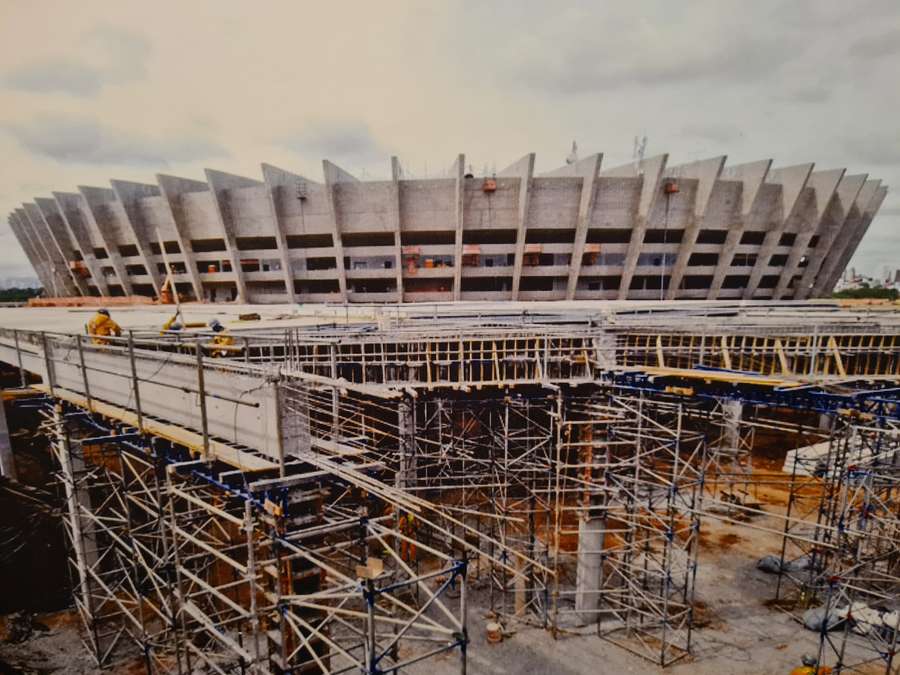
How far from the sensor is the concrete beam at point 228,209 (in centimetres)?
3212

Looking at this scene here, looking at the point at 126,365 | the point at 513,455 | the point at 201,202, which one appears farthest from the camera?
the point at 201,202

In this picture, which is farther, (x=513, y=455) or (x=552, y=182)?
(x=552, y=182)

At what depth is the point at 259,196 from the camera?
32906 mm

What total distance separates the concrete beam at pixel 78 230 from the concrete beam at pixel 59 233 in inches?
14.4

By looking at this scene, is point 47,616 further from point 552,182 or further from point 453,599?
point 552,182

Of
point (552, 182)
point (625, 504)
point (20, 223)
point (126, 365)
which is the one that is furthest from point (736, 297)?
point (20, 223)

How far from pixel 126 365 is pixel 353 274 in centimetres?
2566

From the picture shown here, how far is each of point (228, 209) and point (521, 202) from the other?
2069 centimetres

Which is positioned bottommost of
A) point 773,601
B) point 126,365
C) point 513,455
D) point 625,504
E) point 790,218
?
point 773,601

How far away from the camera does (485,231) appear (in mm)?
34781

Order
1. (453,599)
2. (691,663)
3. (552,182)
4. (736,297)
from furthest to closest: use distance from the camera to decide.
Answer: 1. (736,297)
2. (552,182)
3. (453,599)
4. (691,663)

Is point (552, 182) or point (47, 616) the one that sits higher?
point (552, 182)

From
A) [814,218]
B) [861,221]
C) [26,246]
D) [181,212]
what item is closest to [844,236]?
[861,221]

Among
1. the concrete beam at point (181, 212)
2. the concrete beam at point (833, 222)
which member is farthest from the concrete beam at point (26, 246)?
the concrete beam at point (833, 222)
